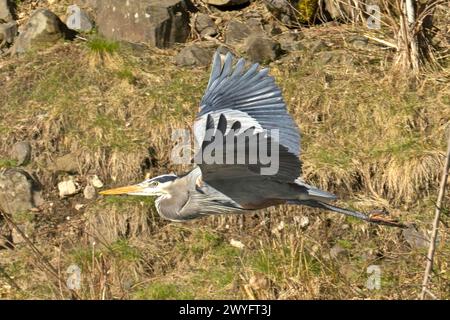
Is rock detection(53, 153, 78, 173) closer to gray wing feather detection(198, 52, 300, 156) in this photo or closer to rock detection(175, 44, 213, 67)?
rock detection(175, 44, 213, 67)

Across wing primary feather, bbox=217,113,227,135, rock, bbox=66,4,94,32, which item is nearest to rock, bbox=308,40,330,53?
rock, bbox=66,4,94,32

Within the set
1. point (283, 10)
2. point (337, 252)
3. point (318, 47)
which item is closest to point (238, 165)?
point (337, 252)

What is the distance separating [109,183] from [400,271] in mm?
1752

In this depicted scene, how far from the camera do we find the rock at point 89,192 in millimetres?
6348

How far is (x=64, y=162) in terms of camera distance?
6.52 metres

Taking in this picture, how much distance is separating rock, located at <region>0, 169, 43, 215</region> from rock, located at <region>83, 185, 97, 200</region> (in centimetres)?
28

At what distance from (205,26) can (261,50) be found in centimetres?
54

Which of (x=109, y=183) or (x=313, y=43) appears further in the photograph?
(x=313, y=43)

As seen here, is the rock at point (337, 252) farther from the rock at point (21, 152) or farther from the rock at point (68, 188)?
the rock at point (21, 152)

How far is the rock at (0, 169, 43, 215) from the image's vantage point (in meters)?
6.34

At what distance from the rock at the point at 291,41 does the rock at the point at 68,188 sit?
1642mm

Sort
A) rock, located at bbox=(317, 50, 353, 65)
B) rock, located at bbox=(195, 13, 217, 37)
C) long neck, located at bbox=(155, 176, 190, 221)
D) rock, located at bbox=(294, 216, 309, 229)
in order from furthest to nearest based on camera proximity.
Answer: rock, located at bbox=(195, 13, 217, 37), rock, located at bbox=(317, 50, 353, 65), rock, located at bbox=(294, 216, 309, 229), long neck, located at bbox=(155, 176, 190, 221)
